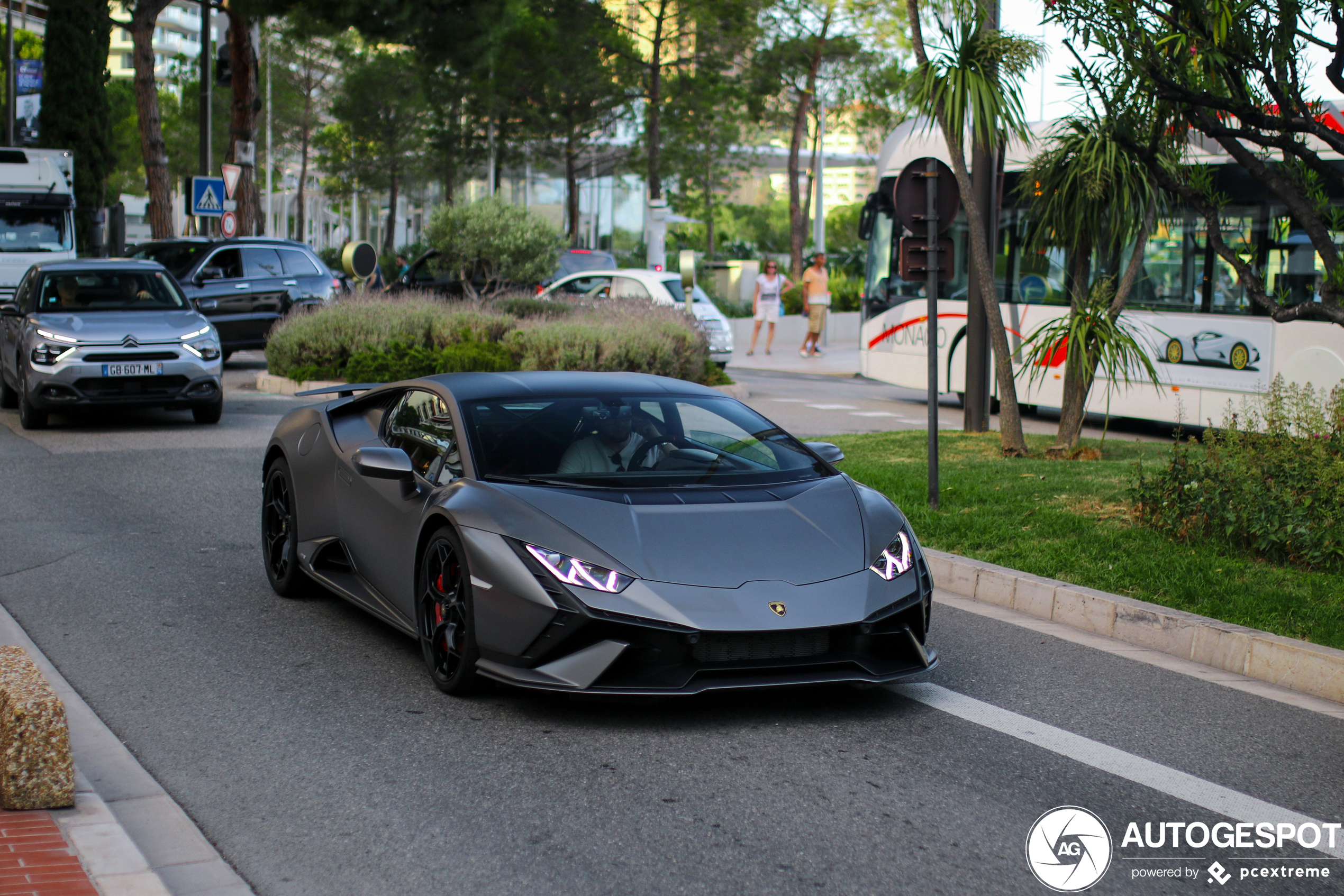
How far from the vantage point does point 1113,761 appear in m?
4.61

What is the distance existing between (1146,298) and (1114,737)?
36.8 ft

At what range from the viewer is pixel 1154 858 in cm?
380

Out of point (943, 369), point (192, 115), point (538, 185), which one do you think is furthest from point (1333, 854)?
point (538, 185)

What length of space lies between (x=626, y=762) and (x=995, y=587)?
127 inches

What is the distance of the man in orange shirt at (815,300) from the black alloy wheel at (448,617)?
22216mm

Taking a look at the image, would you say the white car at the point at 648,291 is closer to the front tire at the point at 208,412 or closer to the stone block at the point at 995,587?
the front tire at the point at 208,412

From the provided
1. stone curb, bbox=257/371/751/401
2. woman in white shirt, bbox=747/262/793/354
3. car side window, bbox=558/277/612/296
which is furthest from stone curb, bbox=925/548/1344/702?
woman in white shirt, bbox=747/262/793/354

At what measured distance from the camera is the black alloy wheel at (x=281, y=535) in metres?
6.80

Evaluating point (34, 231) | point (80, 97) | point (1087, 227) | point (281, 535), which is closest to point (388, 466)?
point (281, 535)

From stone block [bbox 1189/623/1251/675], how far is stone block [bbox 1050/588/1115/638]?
1.51 ft

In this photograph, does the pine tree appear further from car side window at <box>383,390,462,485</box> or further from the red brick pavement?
the red brick pavement

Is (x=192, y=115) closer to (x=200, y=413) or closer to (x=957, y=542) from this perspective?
(x=200, y=413)

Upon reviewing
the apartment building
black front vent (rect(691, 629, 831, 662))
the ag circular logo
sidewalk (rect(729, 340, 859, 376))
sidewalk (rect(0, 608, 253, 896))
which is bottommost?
sidewalk (rect(0, 608, 253, 896))

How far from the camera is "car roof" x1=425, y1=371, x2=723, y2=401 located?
19.0 ft
